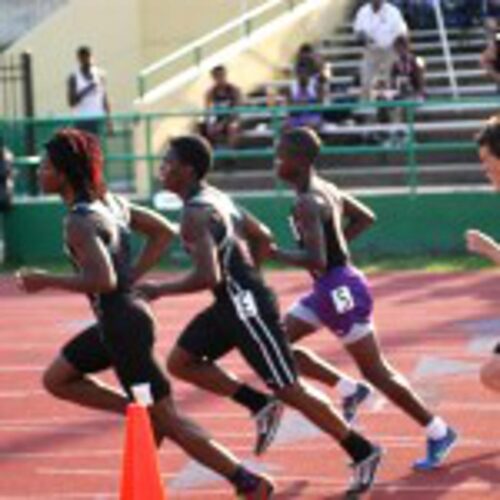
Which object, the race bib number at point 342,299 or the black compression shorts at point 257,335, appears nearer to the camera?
the black compression shorts at point 257,335

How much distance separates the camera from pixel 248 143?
23.4 m

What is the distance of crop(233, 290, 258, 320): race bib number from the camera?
8758 mm

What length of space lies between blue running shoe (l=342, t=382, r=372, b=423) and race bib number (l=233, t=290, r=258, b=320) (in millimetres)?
1276

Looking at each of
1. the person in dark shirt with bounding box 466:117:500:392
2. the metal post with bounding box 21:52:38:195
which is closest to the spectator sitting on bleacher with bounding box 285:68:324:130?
the metal post with bounding box 21:52:38:195

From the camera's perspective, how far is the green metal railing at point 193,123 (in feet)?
65.7

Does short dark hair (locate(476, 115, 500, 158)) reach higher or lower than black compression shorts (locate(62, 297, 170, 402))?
higher

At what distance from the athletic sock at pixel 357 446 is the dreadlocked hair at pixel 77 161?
5.69 feet

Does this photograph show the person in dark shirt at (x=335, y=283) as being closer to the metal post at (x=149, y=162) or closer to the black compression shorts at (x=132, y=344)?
the black compression shorts at (x=132, y=344)

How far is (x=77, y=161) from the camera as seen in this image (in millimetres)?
8266

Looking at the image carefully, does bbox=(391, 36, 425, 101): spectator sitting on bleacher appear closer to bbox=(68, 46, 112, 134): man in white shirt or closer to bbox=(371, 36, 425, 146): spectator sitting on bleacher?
bbox=(371, 36, 425, 146): spectator sitting on bleacher

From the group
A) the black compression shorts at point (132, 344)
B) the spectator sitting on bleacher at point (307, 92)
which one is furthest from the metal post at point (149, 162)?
the black compression shorts at point (132, 344)

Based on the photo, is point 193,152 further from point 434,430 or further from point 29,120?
point 29,120

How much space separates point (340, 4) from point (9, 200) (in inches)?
319

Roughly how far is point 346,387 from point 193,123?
45.0ft
